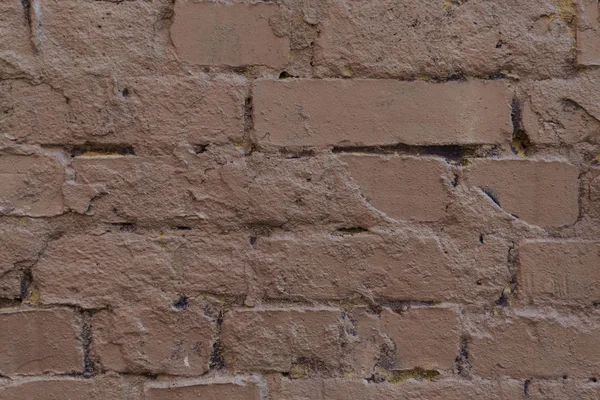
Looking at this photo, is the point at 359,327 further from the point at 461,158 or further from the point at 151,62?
the point at 151,62

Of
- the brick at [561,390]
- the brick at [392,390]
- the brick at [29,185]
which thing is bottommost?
the brick at [392,390]

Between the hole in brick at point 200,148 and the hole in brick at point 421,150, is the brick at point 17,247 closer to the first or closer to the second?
the hole in brick at point 200,148

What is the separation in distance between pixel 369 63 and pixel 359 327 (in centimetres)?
50

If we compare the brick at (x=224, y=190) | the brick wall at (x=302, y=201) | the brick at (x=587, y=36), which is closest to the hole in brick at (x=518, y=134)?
the brick wall at (x=302, y=201)

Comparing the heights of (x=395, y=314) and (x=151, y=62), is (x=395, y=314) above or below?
below

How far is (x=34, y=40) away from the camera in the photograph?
3.59 ft

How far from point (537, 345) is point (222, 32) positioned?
0.83 meters

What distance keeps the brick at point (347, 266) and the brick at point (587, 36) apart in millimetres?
448

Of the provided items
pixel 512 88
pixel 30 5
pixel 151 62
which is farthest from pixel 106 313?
pixel 512 88

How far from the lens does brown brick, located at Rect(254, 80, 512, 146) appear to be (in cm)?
113

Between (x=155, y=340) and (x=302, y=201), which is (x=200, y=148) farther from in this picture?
(x=155, y=340)

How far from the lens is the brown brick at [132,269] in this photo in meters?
1.12

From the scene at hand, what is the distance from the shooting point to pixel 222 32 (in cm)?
112

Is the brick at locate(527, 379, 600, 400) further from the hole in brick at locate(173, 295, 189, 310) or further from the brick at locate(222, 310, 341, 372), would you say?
the hole in brick at locate(173, 295, 189, 310)
